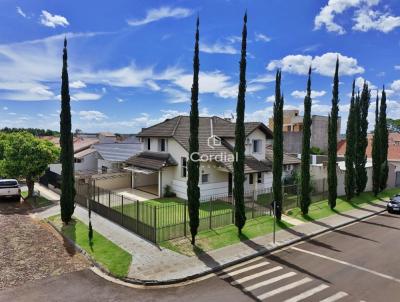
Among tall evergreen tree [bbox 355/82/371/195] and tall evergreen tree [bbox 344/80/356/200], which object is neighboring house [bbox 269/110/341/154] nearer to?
tall evergreen tree [bbox 355/82/371/195]

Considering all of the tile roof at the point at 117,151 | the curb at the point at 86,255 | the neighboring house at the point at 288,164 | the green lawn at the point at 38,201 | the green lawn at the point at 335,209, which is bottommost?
the curb at the point at 86,255

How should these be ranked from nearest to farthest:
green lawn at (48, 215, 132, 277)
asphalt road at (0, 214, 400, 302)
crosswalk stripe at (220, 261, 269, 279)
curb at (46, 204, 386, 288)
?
asphalt road at (0, 214, 400, 302) → curb at (46, 204, 386, 288) → crosswalk stripe at (220, 261, 269, 279) → green lawn at (48, 215, 132, 277)

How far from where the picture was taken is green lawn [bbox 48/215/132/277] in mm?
12755

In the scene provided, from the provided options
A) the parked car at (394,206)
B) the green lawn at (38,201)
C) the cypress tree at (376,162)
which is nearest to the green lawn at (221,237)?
the parked car at (394,206)

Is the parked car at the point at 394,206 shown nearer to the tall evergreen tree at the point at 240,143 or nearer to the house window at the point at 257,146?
the house window at the point at 257,146

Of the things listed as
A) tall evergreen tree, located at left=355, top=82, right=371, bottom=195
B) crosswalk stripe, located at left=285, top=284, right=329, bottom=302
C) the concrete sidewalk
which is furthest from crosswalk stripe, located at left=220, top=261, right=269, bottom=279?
tall evergreen tree, located at left=355, top=82, right=371, bottom=195

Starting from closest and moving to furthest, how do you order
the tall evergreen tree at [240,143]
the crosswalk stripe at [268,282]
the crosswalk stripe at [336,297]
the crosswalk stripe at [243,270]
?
the crosswalk stripe at [336,297] → the crosswalk stripe at [268,282] → the crosswalk stripe at [243,270] → the tall evergreen tree at [240,143]

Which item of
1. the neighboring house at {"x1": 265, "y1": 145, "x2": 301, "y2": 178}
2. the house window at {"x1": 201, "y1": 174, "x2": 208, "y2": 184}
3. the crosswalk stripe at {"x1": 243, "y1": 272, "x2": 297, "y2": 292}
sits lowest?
the crosswalk stripe at {"x1": 243, "y1": 272, "x2": 297, "y2": 292}

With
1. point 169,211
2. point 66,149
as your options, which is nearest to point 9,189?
point 66,149

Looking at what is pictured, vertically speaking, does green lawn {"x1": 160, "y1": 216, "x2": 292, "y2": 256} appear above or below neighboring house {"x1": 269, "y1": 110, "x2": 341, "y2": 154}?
below

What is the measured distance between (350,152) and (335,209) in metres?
5.44

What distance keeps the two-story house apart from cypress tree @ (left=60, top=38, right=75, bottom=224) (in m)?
8.64

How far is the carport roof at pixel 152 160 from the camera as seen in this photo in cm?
2673

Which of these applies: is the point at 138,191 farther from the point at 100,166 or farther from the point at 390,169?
the point at 390,169
